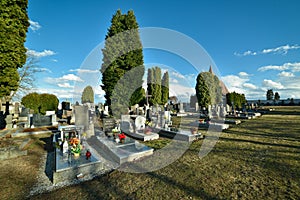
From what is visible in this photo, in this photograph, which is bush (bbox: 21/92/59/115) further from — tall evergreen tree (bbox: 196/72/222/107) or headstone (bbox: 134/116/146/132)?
tall evergreen tree (bbox: 196/72/222/107)

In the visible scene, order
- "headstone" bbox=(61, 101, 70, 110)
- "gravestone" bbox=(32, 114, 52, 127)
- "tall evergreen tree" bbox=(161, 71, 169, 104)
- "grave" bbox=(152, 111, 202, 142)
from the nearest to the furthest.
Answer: "grave" bbox=(152, 111, 202, 142) < "gravestone" bbox=(32, 114, 52, 127) < "headstone" bbox=(61, 101, 70, 110) < "tall evergreen tree" bbox=(161, 71, 169, 104)

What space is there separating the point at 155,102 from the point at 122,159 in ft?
77.1

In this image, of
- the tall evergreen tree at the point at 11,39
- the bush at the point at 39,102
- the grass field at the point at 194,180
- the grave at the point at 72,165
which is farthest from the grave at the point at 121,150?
the bush at the point at 39,102

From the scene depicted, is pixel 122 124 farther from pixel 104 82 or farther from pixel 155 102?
pixel 155 102

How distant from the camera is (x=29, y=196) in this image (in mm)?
3797

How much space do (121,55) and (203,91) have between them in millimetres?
15979

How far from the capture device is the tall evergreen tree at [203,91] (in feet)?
80.6

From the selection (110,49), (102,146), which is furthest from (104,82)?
(102,146)

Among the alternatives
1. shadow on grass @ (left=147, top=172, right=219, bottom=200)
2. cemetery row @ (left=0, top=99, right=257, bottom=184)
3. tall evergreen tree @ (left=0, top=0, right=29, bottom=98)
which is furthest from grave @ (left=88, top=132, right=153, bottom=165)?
tall evergreen tree @ (left=0, top=0, right=29, bottom=98)

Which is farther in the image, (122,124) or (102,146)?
(122,124)

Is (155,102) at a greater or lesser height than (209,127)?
greater

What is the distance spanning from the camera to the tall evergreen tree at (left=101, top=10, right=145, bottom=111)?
13.8m

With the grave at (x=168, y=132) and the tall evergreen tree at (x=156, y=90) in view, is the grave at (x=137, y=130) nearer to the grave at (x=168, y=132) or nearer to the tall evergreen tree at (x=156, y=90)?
the grave at (x=168, y=132)

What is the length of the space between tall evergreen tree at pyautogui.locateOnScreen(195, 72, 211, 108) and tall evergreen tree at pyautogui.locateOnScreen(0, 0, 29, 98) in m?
22.7
